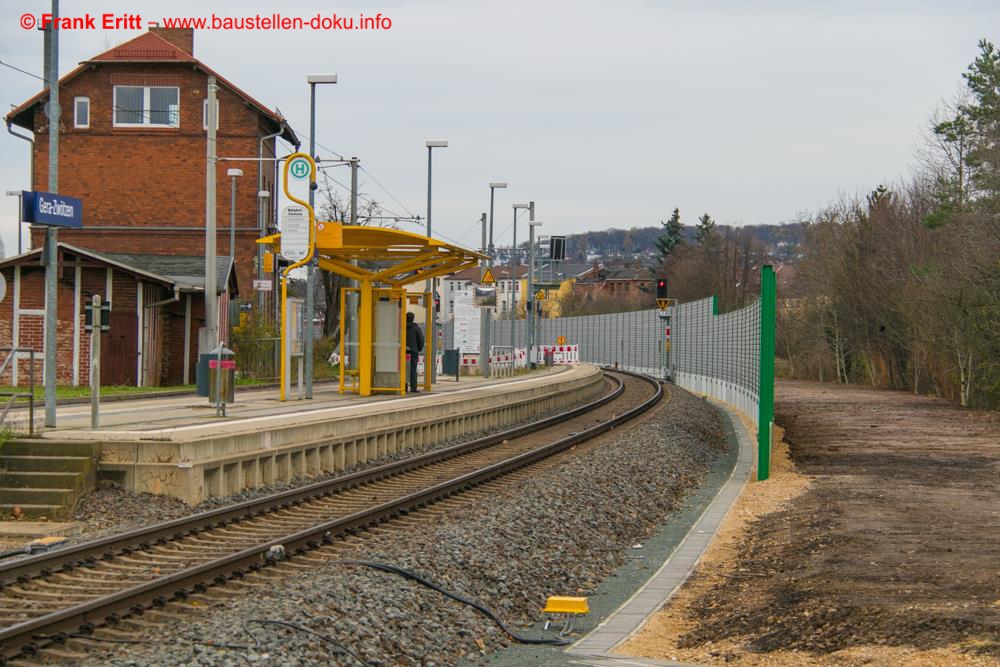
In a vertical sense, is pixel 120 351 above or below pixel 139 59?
below

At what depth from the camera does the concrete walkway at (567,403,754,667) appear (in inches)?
335

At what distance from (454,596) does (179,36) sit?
158 feet

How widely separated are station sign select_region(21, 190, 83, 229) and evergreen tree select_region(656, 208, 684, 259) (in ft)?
374

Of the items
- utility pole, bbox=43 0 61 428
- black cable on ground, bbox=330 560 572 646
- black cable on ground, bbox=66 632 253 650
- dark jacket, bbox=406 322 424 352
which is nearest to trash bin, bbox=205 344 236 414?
utility pole, bbox=43 0 61 428

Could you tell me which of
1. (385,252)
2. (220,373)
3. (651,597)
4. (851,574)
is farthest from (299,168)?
(851,574)

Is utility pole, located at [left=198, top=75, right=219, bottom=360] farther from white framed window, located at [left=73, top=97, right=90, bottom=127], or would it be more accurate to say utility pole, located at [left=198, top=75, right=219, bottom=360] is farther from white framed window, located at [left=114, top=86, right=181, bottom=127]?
white framed window, located at [left=73, top=97, right=90, bottom=127]

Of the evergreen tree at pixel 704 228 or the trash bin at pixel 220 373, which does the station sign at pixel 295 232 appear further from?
the evergreen tree at pixel 704 228

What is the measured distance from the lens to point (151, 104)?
52406mm

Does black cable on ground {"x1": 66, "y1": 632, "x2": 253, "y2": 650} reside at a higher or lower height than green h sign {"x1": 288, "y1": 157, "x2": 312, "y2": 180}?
lower

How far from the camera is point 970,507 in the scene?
47.4ft

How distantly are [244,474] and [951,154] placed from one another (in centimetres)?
3885

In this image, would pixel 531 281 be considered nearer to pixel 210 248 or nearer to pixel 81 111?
pixel 81 111

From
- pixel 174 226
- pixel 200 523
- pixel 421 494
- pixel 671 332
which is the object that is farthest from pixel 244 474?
pixel 671 332

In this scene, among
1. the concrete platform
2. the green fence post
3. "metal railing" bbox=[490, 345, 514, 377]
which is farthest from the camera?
"metal railing" bbox=[490, 345, 514, 377]
